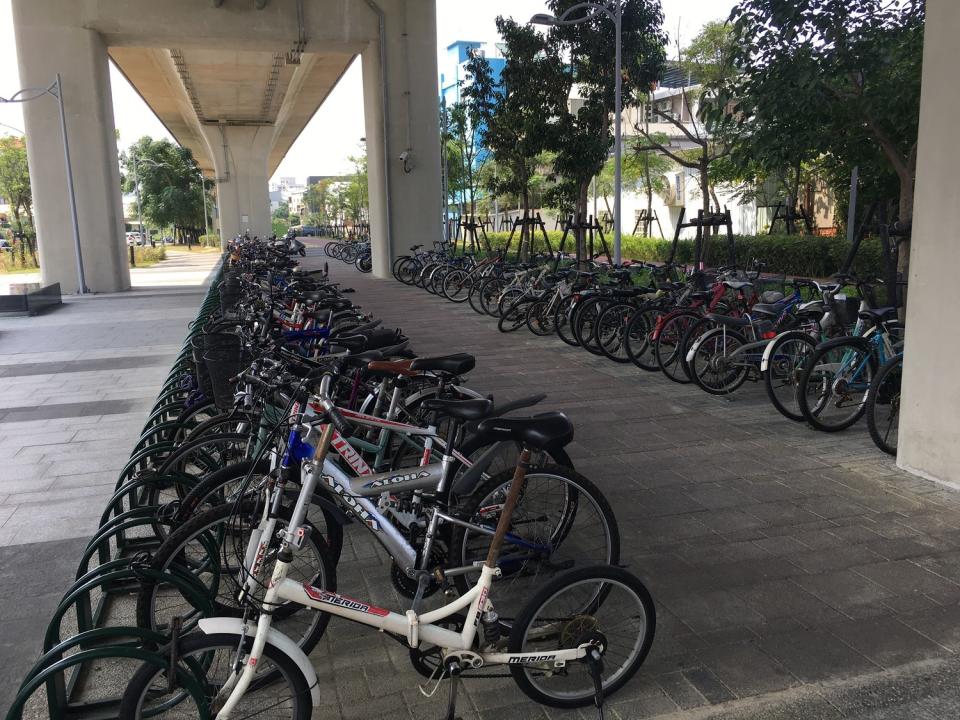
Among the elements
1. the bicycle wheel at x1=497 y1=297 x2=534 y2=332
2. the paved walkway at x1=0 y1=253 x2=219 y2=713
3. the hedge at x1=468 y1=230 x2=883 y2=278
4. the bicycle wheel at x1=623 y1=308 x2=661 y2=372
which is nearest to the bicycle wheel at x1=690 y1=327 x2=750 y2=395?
the bicycle wheel at x1=623 y1=308 x2=661 y2=372

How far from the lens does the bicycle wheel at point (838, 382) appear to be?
540 centimetres

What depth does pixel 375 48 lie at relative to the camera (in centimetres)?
1834

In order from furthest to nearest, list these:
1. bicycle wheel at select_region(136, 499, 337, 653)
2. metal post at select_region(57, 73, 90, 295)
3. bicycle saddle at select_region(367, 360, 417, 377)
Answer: metal post at select_region(57, 73, 90, 295) < bicycle saddle at select_region(367, 360, 417, 377) < bicycle wheel at select_region(136, 499, 337, 653)

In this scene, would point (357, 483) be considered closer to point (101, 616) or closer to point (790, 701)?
point (101, 616)

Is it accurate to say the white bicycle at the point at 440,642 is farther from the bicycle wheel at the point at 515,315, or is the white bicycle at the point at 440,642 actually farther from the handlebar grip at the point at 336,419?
the bicycle wheel at the point at 515,315

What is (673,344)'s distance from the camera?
7.58 meters

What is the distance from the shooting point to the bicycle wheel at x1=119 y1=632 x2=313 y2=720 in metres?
2.13

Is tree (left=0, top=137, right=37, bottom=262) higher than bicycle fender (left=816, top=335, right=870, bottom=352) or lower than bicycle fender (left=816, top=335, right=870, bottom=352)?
higher

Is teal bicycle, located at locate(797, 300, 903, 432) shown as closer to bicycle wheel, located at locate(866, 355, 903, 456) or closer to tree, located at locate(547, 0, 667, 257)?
bicycle wheel, located at locate(866, 355, 903, 456)

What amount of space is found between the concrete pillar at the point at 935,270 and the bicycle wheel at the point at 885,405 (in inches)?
14.7

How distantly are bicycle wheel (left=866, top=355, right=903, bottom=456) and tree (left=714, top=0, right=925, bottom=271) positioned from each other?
107 inches

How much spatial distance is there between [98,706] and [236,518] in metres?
0.71

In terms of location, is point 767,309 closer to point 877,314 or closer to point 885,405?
point 877,314

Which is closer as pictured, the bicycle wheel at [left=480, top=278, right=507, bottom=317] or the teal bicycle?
the teal bicycle
